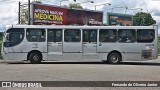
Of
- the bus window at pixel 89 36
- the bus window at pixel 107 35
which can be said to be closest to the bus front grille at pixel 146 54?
the bus window at pixel 107 35

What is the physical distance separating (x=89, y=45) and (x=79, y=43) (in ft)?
2.37

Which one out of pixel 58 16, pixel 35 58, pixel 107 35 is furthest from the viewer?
pixel 58 16

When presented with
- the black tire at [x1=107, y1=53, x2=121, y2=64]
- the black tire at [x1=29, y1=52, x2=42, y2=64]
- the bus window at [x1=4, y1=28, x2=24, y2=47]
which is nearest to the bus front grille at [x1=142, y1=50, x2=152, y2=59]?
the black tire at [x1=107, y1=53, x2=121, y2=64]

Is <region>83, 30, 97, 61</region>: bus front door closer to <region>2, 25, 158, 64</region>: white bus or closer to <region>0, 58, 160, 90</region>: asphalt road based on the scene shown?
<region>2, 25, 158, 64</region>: white bus

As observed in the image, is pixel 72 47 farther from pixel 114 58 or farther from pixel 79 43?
pixel 114 58

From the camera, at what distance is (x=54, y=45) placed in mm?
25281

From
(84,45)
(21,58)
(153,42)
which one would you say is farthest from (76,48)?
(153,42)

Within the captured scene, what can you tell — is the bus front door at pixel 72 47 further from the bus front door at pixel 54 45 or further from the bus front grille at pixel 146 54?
the bus front grille at pixel 146 54

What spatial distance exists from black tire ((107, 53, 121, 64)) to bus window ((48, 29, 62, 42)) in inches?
148

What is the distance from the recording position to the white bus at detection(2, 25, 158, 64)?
82.6 ft

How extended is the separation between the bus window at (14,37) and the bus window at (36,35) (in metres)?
0.49

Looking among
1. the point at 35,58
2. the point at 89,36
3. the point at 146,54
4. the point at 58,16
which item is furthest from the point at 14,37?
the point at 58,16

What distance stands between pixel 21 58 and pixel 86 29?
5.01 metres

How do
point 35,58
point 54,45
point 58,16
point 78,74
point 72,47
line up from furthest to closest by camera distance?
1. point 58,16
2. point 72,47
3. point 54,45
4. point 35,58
5. point 78,74
